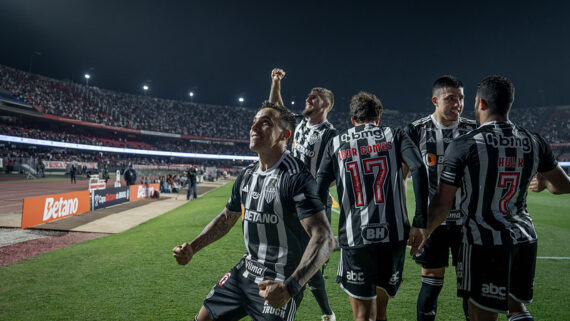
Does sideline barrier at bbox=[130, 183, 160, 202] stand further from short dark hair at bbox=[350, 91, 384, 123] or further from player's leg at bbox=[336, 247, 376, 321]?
player's leg at bbox=[336, 247, 376, 321]

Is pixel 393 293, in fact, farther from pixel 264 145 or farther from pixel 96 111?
pixel 96 111

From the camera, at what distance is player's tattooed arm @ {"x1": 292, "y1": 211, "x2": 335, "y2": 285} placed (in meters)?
2.06

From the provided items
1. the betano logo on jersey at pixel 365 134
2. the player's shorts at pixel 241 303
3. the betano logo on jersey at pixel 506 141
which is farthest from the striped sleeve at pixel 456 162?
the player's shorts at pixel 241 303

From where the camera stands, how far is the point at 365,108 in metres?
3.04

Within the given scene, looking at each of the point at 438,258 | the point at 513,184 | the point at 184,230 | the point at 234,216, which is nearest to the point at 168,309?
the point at 234,216

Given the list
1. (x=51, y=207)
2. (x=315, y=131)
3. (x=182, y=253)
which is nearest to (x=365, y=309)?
(x=182, y=253)

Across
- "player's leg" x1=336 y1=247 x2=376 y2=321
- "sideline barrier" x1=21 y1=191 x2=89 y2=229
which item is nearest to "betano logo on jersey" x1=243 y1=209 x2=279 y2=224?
"player's leg" x1=336 y1=247 x2=376 y2=321

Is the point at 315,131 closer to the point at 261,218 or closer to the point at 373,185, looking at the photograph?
the point at 373,185

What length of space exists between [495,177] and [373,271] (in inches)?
47.0

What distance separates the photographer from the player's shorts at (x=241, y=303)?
2322 millimetres

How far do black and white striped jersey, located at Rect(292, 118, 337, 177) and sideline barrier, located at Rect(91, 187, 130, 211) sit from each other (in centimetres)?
1311

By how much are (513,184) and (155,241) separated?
7.78 metres

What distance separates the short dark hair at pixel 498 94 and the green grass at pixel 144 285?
2658 mm

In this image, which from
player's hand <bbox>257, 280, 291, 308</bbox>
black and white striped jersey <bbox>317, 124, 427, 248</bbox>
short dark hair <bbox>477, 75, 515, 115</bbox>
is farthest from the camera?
black and white striped jersey <bbox>317, 124, 427, 248</bbox>
